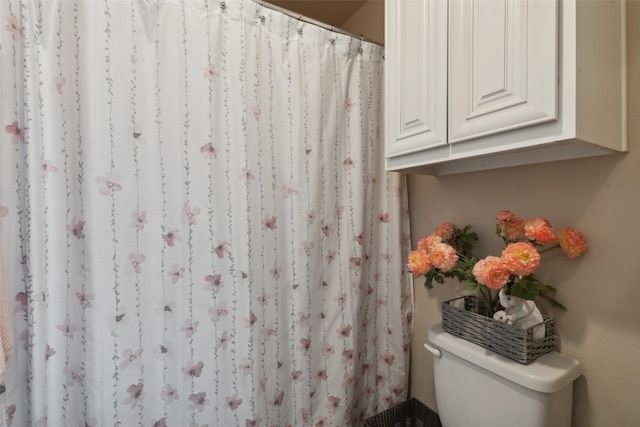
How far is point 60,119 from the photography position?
0.79 meters

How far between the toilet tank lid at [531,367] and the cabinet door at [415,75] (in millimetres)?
624

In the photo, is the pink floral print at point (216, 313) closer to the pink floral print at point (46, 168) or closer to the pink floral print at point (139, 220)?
the pink floral print at point (139, 220)

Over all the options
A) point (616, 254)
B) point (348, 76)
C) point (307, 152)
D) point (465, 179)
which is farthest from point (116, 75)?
point (616, 254)

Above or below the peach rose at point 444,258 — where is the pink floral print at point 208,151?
above

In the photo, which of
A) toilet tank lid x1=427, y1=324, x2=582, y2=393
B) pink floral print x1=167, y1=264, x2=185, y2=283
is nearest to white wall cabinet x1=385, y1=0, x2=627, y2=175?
toilet tank lid x1=427, y1=324, x2=582, y2=393

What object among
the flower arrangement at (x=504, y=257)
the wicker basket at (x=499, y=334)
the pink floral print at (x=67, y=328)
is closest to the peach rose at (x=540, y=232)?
the flower arrangement at (x=504, y=257)

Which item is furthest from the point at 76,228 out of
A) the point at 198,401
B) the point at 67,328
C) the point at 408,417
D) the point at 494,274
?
the point at 408,417

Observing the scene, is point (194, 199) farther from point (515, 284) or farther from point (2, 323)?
point (515, 284)

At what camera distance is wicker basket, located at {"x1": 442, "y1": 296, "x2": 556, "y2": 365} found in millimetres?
807

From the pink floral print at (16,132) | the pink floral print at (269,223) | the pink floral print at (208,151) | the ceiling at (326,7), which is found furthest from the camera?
the ceiling at (326,7)

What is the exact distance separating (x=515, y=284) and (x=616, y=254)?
253 millimetres

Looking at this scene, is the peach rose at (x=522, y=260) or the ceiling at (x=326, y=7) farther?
the ceiling at (x=326, y=7)

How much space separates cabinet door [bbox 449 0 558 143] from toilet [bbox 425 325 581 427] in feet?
2.05

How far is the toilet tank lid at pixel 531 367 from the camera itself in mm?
753
